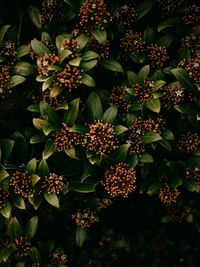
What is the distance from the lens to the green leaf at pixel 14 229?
3496 millimetres

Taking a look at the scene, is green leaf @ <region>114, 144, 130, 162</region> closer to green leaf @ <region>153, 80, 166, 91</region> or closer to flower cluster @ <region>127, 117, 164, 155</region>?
flower cluster @ <region>127, 117, 164, 155</region>

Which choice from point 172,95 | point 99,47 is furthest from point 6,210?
point 172,95

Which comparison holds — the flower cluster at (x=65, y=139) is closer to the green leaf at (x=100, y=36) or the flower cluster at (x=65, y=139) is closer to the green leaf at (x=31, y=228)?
the green leaf at (x=100, y=36)

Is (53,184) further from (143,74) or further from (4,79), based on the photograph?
(143,74)

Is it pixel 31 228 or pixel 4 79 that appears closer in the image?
pixel 4 79

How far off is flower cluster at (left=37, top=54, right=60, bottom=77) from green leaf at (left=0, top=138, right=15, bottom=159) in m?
0.93

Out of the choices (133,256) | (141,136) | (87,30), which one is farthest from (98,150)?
(133,256)

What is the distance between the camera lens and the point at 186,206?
13.3 feet

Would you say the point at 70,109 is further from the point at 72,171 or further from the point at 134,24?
the point at 134,24

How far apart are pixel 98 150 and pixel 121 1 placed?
2.14m

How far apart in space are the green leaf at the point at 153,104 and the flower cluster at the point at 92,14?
1041mm

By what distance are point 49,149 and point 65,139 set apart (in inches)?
9.8

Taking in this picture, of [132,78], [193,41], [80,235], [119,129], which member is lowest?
[80,235]

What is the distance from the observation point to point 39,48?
10.8 ft
